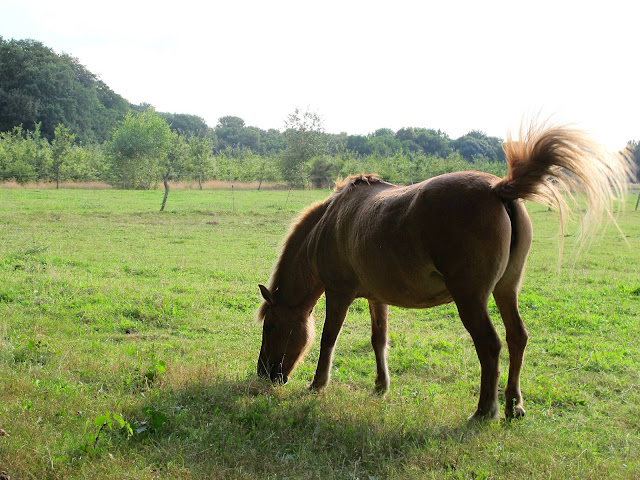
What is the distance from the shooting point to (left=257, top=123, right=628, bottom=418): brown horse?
3400 millimetres

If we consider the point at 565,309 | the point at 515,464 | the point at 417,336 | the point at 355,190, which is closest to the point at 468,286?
the point at 515,464

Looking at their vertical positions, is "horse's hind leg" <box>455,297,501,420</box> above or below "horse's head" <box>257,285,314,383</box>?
above

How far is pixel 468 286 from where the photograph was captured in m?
3.41

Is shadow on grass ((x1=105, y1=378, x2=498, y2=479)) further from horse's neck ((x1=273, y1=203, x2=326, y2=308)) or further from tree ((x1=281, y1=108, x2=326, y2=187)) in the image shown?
tree ((x1=281, y1=108, x2=326, y2=187))

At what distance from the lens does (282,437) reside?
11.2ft

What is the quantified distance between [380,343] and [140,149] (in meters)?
43.3

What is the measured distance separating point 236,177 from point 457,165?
19650 mm

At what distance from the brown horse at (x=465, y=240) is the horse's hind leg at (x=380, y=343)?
0.01 metres

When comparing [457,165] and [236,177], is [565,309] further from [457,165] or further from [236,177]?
[236,177]

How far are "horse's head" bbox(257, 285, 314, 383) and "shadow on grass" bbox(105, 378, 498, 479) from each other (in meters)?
0.57

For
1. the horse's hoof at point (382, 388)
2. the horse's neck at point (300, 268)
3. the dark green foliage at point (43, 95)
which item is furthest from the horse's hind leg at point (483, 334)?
the dark green foliage at point (43, 95)

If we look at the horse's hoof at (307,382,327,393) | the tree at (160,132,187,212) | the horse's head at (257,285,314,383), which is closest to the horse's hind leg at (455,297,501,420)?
the horse's hoof at (307,382,327,393)

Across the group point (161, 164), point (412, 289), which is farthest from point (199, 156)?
point (412, 289)

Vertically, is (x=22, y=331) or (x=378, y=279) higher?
(x=378, y=279)
